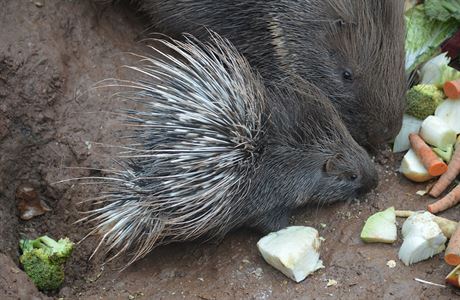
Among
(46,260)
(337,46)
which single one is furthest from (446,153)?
(46,260)

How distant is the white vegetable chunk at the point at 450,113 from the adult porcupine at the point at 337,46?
0.84ft

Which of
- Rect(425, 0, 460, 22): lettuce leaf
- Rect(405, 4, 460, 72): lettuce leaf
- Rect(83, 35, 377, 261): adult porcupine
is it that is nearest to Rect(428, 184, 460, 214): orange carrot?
Rect(83, 35, 377, 261): adult porcupine

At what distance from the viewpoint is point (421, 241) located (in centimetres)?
289

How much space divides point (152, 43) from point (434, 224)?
1637 millimetres

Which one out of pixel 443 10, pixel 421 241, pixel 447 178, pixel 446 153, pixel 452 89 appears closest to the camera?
pixel 421 241

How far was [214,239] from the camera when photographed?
324cm

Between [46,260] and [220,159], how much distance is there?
0.81 metres

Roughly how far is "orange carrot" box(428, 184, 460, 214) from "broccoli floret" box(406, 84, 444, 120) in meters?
0.52

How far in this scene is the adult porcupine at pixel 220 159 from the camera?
116 inches

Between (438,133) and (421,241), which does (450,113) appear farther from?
(421,241)

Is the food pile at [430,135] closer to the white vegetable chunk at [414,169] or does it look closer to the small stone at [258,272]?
the white vegetable chunk at [414,169]

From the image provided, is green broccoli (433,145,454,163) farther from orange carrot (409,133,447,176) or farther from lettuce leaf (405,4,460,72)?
lettuce leaf (405,4,460,72)

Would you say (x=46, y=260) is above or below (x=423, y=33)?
below

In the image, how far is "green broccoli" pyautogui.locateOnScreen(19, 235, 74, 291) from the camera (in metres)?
3.12
